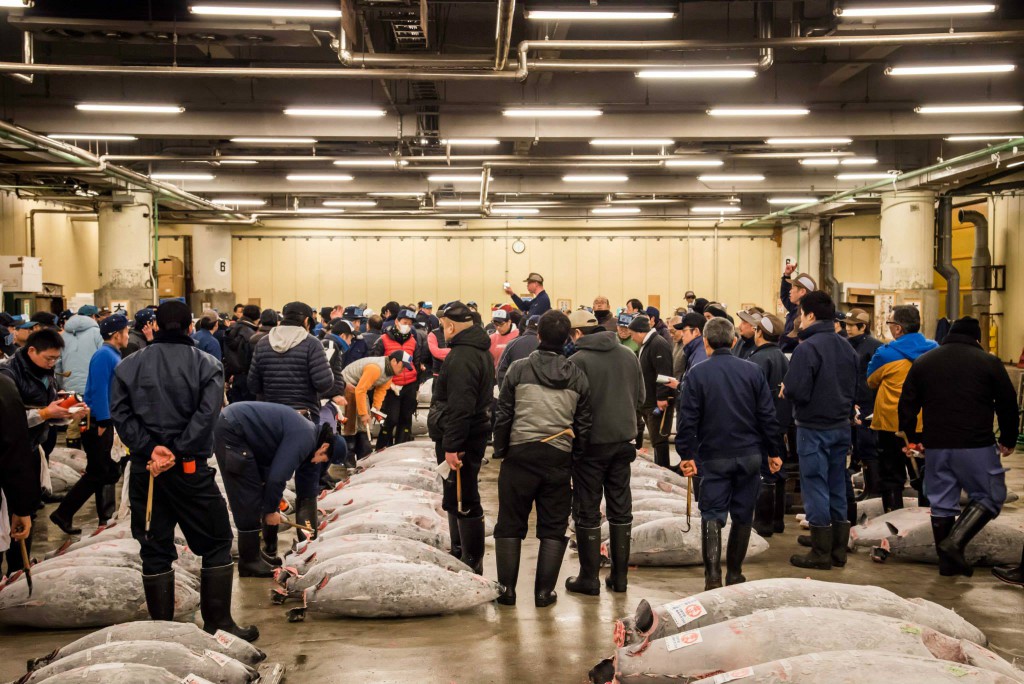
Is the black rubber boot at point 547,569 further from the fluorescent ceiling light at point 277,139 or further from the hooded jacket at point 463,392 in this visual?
the fluorescent ceiling light at point 277,139

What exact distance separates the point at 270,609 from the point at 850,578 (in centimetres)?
411

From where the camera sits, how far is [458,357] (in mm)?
6395

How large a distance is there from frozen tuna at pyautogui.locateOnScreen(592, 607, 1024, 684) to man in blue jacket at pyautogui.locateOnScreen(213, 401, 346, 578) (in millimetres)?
3129

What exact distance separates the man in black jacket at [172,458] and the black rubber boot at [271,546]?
5.23 ft

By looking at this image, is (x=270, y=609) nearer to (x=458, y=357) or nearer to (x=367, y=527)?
(x=367, y=527)

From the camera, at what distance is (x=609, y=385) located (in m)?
6.22

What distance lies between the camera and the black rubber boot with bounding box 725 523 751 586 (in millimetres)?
6402

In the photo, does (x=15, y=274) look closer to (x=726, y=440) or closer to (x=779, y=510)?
(x=779, y=510)

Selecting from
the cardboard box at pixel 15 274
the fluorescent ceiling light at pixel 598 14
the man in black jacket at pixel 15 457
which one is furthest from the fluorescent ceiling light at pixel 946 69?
the cardboard box at pixel 15 274

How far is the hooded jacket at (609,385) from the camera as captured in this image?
6.16 metres

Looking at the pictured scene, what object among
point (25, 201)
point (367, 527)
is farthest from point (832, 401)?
point (25, 201)

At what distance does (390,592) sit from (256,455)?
1.56 metres

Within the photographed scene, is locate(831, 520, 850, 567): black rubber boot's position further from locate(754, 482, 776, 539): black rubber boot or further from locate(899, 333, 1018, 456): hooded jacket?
locate(754, 482, 776, 539): black rubber boot

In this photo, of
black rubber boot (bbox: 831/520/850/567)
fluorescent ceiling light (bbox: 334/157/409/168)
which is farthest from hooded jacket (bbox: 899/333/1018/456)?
fluorescent ceiling light (bbox: 334/157/409/168)
